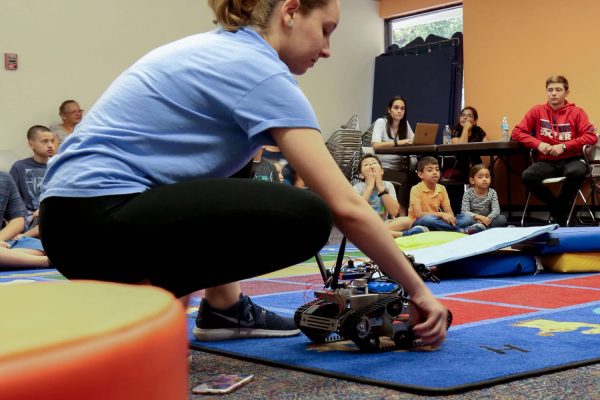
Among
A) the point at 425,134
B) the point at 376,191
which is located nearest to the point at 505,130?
the point at 425,134

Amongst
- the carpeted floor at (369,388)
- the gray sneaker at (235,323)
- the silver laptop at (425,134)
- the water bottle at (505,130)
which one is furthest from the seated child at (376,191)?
the carpeted floor at (369,388)

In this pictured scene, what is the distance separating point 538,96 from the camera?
8148mm

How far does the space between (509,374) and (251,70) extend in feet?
2.48

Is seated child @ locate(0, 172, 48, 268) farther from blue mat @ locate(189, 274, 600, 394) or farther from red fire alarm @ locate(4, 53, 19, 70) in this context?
blue mat @ locate(189, 274, 600, 394)

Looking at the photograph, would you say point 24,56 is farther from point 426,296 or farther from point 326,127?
point 426,296

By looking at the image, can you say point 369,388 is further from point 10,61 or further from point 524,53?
point 524,53

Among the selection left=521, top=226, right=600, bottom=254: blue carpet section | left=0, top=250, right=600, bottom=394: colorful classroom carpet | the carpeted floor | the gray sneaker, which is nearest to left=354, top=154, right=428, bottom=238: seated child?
left=521, top=226, right=600, bottom=254: blue carpet section

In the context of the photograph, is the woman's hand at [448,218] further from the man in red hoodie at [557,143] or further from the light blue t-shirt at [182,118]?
the light blue t-shirt at [182,118]

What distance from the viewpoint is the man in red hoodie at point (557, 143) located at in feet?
21.4

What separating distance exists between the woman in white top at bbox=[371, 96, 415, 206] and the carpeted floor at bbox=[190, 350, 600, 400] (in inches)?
242

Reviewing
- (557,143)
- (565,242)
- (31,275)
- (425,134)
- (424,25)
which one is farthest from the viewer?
(424,25)

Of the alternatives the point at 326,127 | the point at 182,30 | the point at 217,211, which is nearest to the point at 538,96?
the point at 326,127

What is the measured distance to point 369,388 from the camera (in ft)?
4.59

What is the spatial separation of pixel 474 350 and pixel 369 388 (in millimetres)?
407
